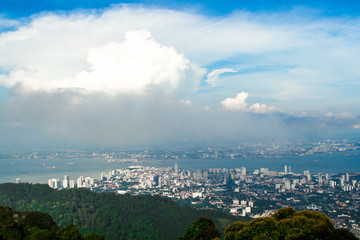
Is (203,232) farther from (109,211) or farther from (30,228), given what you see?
(109,211)

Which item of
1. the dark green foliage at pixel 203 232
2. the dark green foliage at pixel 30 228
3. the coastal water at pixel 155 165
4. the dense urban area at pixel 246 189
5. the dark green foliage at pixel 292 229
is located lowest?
the dense urban area at pixel 246 189

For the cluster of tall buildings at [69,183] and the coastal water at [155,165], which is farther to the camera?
the coastal water at [155,165]

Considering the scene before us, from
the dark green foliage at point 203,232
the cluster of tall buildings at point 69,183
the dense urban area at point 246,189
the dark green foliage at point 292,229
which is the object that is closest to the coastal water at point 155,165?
the cluster of tall buildings at point 69,183

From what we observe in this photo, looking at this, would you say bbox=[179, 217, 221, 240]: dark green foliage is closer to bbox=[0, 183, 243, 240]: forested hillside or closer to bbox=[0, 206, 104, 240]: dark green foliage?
bbox=[0, 206, 104, 240]: dark green foliage

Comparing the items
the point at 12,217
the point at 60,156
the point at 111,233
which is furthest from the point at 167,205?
the point at 60,156

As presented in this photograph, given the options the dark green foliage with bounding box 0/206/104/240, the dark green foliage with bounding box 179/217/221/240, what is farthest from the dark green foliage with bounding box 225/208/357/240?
the dark green foliage with bounding box 0/206/104/240

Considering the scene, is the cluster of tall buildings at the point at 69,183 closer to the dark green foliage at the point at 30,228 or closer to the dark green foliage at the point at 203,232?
the dark green foliage at the point at 30,228

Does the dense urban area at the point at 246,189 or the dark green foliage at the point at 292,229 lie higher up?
the dark green foliage at the point at 292,229

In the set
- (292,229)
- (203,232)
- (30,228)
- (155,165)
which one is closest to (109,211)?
(30,228)

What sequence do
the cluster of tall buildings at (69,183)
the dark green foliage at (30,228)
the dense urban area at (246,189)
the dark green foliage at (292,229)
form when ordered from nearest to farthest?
the dark green foliage at (292,229) → the dark green foliage at (30,228) → the dense urban area at (246,189) → the cluster of tall buildings at (69,183)
